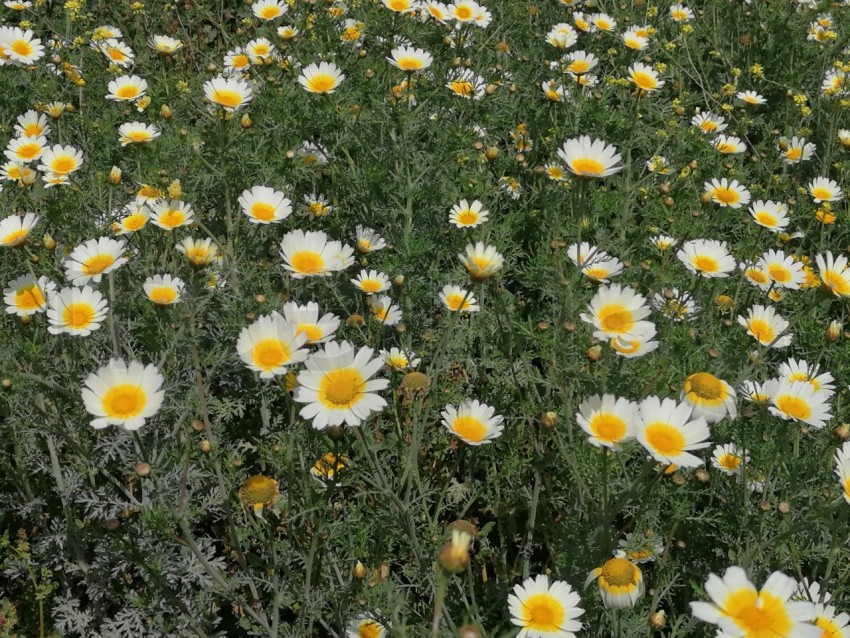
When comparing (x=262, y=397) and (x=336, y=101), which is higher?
(x=336, y=101)

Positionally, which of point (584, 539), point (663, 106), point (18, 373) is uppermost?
point (663, 106)

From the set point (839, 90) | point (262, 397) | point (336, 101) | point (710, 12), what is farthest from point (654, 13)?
point (262, 397)

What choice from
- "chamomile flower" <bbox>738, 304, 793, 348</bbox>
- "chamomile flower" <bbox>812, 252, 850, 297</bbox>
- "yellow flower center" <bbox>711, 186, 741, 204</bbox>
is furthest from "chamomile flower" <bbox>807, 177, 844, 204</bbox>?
"chamomile flower" <bbox>738, 304, 793, 348</bbox>

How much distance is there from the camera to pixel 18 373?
2135 mm

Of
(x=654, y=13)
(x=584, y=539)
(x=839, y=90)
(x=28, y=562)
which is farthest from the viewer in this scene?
(x=654, y=13)

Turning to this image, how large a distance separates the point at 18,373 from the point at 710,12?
4952 mm

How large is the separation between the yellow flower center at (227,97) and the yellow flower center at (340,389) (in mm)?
1649

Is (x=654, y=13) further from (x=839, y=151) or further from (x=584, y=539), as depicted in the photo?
(x=584, y=539)

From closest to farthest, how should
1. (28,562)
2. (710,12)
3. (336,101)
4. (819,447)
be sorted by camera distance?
(28,562), (819,447), (336,101), (710,12)

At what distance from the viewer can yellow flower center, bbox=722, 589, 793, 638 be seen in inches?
57.1

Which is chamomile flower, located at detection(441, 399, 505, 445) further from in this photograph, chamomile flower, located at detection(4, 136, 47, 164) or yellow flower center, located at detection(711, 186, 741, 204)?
chamomile flower, located at detection(4, 136, 47, 164)

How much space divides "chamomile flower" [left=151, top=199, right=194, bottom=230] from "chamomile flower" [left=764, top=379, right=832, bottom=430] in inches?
79.2

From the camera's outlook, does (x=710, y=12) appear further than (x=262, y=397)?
Yes

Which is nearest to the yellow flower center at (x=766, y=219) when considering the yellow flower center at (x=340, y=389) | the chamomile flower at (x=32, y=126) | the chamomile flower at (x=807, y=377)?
the chamomile flower at (x=807, y=377)
